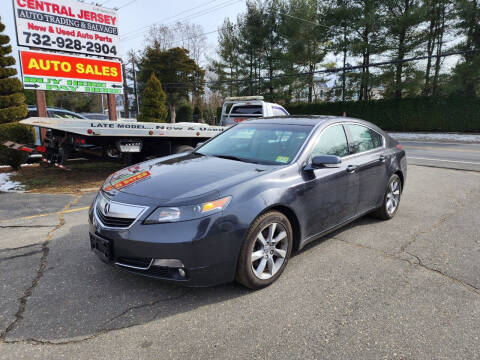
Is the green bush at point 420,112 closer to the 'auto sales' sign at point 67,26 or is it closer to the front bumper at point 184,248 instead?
the 'auto sales' sign at point 67,26

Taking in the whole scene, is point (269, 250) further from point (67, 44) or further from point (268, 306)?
point (67, 44)

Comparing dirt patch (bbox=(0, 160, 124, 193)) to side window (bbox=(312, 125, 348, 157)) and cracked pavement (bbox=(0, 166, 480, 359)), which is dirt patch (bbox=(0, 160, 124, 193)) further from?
side window (bbox=(312, 125, 348, 157))

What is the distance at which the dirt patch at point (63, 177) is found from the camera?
7.12 metres

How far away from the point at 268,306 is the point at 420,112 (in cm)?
2682

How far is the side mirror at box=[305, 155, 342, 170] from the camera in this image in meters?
3.28

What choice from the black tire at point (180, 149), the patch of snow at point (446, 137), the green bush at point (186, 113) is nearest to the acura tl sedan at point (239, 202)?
the black tire at point (180, 149)

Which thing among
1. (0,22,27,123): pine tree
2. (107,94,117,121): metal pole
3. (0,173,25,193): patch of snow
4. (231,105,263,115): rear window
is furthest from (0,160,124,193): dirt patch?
(231,105,263,115): rear window

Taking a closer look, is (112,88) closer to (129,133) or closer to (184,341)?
(129,133)

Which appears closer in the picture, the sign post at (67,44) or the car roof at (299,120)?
the car roof at (299,120)

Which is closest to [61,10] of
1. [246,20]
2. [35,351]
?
[35,351]

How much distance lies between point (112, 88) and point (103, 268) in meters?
9.75

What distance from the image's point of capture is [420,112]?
985 inches

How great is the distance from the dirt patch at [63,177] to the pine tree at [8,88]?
1.47 meters

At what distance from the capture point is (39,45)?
382 inches
